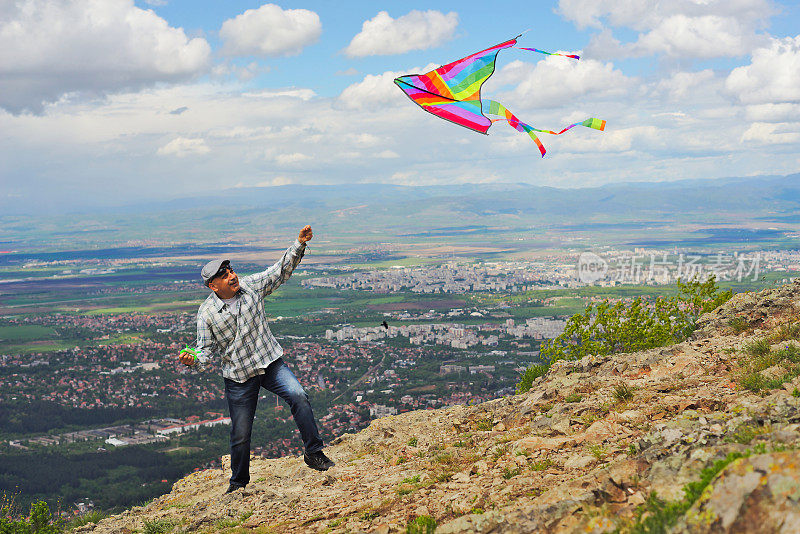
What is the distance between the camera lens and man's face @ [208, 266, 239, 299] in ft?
21.3

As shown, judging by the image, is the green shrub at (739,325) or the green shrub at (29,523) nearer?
the green shrub at (29,523)

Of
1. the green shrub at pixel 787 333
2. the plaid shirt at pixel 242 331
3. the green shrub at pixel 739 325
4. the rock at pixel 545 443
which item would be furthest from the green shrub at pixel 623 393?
the plaid shirt at pixel 242 331

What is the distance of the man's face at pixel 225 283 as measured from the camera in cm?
650

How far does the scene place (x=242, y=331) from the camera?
658 centimetres

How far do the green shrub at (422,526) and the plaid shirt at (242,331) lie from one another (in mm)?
2746

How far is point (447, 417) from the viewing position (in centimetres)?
1188

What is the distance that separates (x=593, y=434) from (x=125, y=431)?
53943 millimetres

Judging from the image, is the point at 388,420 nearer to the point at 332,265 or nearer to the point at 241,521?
the point at 241,521

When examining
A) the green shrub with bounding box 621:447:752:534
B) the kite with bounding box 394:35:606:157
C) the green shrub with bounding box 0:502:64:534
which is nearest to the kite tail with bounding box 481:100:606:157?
the kite with bounding box 394:35:606:157

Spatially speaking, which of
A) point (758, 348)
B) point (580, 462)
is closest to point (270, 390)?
point (580, 462)

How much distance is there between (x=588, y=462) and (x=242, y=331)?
13.9 ft

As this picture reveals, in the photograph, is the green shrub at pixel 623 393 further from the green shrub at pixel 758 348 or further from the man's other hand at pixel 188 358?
the man's other hand at pixel 188 358

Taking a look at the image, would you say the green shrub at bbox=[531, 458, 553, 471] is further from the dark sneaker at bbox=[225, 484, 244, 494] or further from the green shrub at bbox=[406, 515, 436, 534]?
the dark sneaker at bbox=[225, 484, 244, 494]

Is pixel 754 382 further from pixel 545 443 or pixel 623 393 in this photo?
pixel 545 443
